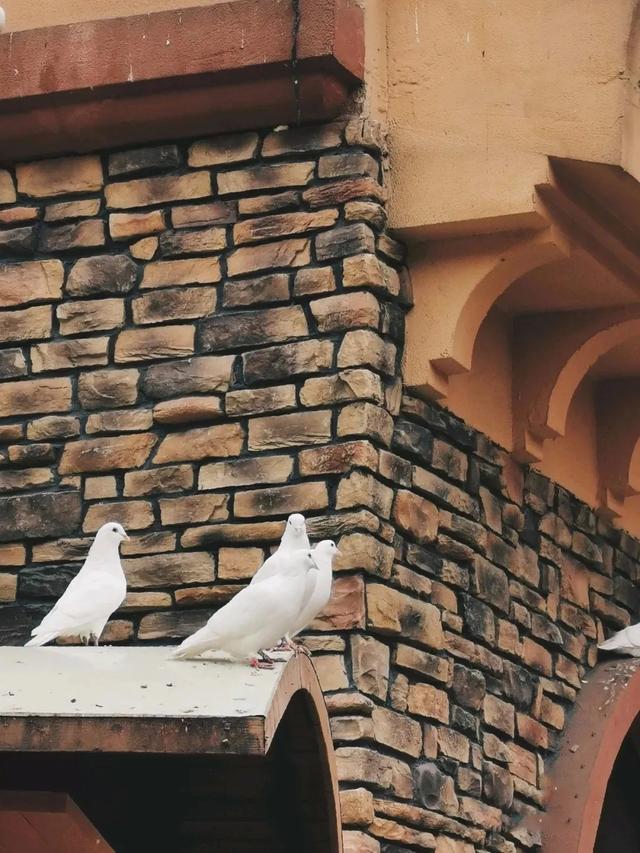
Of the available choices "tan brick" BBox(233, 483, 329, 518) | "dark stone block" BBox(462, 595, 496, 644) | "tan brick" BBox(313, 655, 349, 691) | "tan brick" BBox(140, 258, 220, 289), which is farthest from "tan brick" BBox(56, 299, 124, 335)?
"dark stone block" BBox(462, 595, 496, 644)

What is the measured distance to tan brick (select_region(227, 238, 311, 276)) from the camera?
21.6 ft

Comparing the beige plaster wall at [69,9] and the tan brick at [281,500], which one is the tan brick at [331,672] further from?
the beige plaster wall at [69,9]

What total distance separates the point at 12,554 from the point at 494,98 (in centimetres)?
215

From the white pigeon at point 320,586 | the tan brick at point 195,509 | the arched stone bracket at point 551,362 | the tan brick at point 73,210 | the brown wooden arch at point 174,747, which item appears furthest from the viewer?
the arched stone bracket at point 551,362

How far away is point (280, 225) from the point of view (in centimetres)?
664

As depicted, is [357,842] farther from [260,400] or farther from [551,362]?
[551,362]

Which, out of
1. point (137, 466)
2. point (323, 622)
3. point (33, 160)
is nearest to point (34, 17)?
point (33, 160)

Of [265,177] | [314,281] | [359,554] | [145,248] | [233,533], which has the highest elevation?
[265,177]

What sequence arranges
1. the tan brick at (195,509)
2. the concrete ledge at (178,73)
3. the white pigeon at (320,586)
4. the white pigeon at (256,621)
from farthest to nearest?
the concrete ledge at (178,73) → the tan brick at (195,509) → the white pigeon at (320,586) → the white pigeon at (256,621)

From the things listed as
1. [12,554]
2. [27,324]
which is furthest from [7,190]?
[12,554]

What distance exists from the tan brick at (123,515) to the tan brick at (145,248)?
0.83m

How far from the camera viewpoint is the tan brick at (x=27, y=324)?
268 inches

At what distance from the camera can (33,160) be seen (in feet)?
22.9

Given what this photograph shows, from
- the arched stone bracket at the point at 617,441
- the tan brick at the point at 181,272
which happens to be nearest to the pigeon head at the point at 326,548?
the tan brick at the point at 181,272
